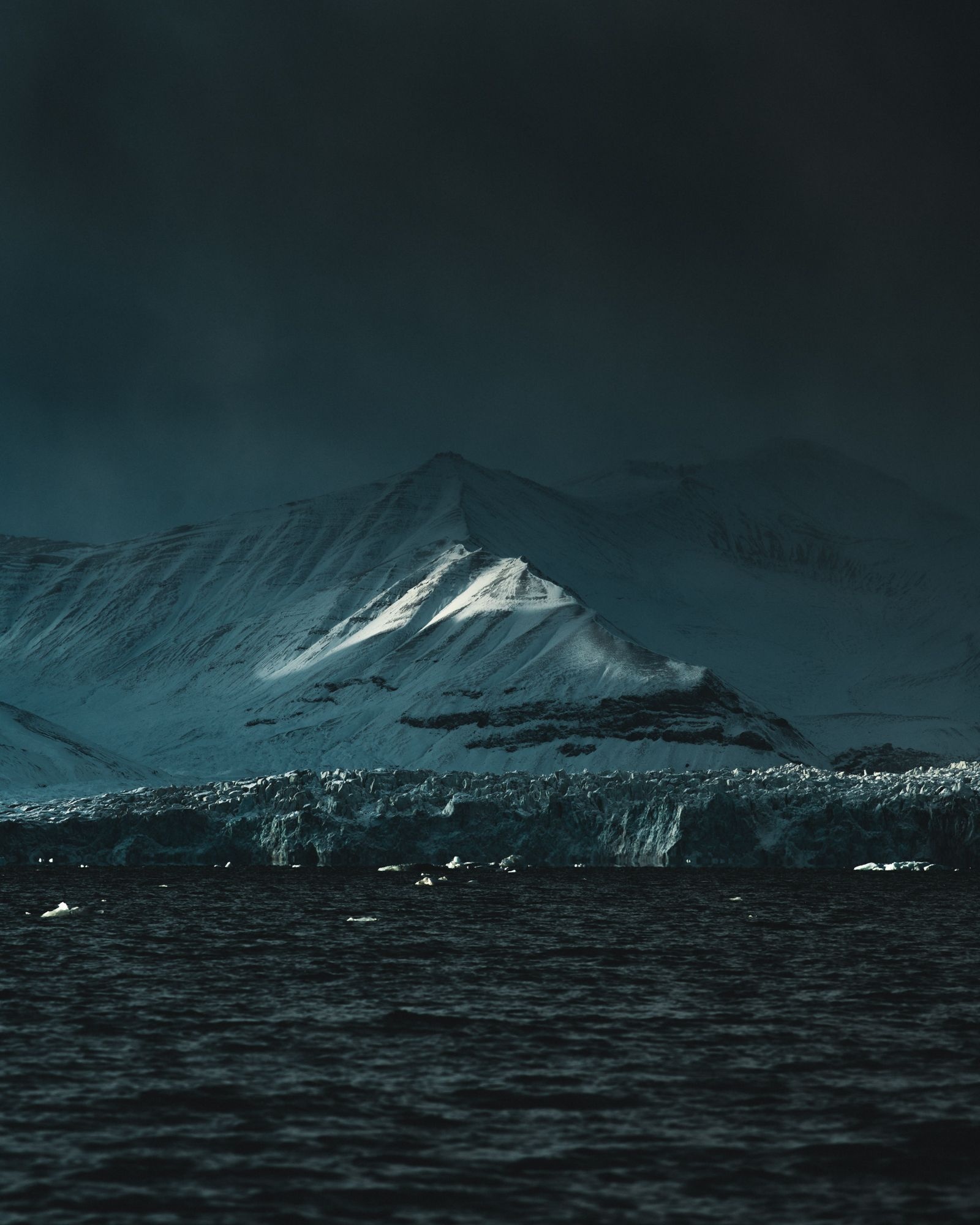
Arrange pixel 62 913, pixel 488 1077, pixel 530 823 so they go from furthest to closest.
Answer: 1. pixel 530 823
2. pixel 62 913
3. pixel 488 1077

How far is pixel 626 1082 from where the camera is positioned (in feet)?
86.7

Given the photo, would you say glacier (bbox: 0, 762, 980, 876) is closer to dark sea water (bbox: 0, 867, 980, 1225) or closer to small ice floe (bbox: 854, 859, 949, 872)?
small ice floe (bbox: 854, 859, 949, 872)

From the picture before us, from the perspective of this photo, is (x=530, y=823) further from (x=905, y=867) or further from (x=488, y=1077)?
(x=488, y=1077)

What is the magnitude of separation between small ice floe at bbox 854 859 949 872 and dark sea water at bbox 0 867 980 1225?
65.7m

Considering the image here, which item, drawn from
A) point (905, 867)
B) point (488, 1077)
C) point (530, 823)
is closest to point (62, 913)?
point (488, 1077)

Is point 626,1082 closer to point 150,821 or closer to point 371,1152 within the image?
point 371,1152

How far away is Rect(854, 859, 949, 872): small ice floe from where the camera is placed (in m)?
118

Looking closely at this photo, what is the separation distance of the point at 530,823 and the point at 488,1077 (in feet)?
335

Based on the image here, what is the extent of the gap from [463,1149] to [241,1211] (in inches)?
165

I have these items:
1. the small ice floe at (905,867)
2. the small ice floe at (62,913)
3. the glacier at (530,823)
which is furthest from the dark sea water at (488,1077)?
the glacier at (530,823)

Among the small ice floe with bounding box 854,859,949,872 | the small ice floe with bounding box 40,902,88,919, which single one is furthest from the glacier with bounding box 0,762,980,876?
the small ice floe with bounding box 40,902,88,919

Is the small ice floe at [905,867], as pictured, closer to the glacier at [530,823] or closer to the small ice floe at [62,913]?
the glacier at [530,823]

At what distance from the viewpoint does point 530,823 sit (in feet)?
422

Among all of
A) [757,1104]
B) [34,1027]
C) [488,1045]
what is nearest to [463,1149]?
[757,1104]
